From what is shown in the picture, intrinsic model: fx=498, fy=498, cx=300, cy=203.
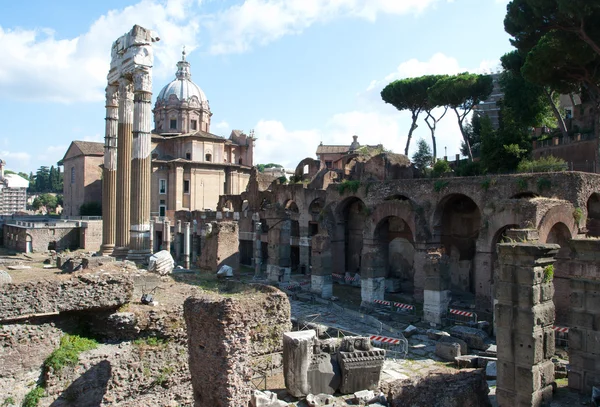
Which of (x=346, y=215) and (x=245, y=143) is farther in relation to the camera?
(x=245, y=143)

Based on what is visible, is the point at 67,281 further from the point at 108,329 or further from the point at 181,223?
the point at 181,223

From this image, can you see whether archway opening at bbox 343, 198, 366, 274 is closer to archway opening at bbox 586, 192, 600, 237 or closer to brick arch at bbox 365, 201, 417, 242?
brick arch at bbox 365, 201, 417, 242

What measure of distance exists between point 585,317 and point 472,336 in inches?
155

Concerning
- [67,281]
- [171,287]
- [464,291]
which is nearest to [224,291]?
[171,287]

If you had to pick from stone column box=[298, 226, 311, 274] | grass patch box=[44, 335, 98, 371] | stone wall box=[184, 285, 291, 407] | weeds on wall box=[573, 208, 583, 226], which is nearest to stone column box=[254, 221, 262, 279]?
stone column box=[298, 226, 311, 274]

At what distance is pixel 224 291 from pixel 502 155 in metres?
16.1

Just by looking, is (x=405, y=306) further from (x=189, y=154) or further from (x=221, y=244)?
(x=189, y=154)

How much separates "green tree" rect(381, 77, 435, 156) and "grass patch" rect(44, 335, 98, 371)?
28553 millimetres

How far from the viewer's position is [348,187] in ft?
64.5

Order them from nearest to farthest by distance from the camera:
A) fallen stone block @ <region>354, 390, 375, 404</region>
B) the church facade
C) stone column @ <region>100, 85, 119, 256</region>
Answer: fallen stone block @ <region>354, 390, 375, 404</region>, stone column @ <region>100, 85, 119, 256</region>, the church facade

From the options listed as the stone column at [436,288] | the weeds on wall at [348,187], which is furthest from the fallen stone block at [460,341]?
the weeds on wall at [348,187]

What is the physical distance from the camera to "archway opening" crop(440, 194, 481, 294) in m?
18.5

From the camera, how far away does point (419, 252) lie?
662 inches

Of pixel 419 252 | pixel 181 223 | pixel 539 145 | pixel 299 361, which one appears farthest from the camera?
pixel 181 223
